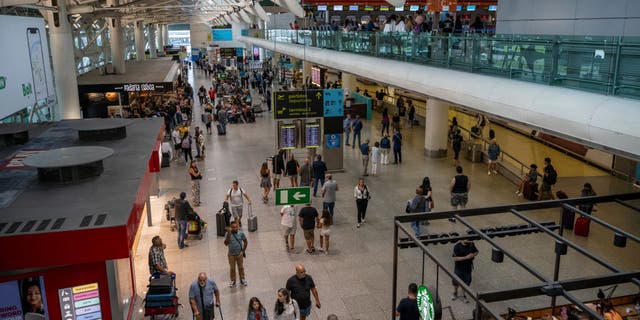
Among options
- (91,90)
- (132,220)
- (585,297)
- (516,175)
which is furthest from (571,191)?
(91,90)

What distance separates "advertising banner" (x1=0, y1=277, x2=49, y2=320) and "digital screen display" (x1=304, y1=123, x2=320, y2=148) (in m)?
12.0

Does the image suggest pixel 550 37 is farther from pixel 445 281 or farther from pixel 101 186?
pixel 101 186

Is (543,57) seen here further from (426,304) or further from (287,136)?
(287,136)

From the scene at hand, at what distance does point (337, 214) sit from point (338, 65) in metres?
9.37

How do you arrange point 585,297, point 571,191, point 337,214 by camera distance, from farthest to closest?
point 571,191
point 337,214
point 585,297

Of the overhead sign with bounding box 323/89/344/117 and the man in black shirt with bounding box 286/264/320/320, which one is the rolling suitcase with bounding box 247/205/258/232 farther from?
the overhead sign with bounding box 323/89/344/117

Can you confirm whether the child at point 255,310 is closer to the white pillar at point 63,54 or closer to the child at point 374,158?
the child at point 374,158

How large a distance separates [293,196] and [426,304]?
17.4ft

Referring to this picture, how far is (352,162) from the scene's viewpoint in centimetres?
2092

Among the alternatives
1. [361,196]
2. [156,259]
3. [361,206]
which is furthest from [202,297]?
[361,206]

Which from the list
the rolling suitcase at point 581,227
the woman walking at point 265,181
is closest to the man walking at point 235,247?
the woman walking at point 265,181

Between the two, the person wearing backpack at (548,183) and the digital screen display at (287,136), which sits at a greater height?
the digital screen display at (287,136)

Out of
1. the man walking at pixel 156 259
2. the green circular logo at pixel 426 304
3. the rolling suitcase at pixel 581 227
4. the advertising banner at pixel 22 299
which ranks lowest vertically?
the rolling suitcase at pixel 581 227

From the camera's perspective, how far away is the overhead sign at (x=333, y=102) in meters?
18.5
